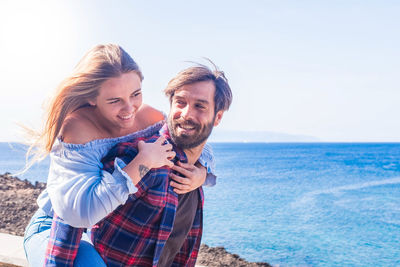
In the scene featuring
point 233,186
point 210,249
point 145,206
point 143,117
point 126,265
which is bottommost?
point 233,186

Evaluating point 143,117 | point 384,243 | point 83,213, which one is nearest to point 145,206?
point 83,213

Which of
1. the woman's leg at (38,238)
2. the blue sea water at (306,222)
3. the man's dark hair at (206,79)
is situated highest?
the man's dark hair at (206,79)

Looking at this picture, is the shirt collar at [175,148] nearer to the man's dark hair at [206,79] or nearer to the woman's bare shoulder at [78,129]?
the man's dark hair at [206,79]

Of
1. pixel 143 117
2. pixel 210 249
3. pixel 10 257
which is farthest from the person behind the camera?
pixel 210 249

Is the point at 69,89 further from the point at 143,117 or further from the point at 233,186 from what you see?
the point at 233,186

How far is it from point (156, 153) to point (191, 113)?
17.8 inches

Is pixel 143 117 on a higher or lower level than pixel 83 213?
higher

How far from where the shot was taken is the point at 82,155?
221cm

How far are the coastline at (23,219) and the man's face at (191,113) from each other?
508 cm

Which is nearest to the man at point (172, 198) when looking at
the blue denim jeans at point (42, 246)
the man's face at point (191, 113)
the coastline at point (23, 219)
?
the man's face at point (191, 113)

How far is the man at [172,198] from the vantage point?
7.89 ft

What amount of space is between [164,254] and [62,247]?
0.71 meters

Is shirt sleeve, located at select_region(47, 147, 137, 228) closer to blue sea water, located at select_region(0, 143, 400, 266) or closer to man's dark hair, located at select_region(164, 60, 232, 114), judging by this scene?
man's dark hair, located at select_region(164, 60, 232, 114)

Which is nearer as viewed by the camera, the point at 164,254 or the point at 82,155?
the point at 82,155
